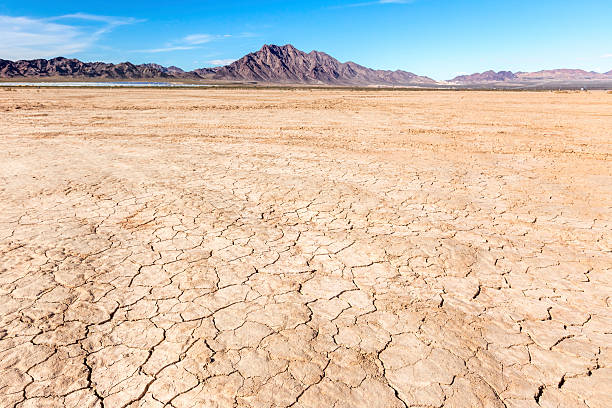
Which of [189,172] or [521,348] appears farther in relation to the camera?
[189,172]

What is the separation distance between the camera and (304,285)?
116 inches

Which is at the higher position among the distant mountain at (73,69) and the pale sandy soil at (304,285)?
the distant mountain at (73,69)

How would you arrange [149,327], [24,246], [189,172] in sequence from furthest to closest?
[189,172] → [24,246] → [149,327]

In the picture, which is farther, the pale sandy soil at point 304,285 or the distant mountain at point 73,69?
the distant mountain at point 73,69

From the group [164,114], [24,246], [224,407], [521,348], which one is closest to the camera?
[224,407]

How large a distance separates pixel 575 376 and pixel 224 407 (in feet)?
6.39

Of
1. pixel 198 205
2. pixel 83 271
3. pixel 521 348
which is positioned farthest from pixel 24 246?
pixel 521 348

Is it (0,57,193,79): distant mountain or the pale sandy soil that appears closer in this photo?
the pale sandy soil

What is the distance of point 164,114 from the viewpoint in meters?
14.8

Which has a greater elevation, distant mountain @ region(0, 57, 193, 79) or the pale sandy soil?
distant mountain @ region(0, 57, 193, 79)

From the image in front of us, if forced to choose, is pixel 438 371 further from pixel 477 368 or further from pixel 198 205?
pixel 198 205

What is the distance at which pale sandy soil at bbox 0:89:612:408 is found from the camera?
2.00 meters

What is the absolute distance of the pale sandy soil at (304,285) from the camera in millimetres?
2004

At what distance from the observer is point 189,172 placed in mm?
6125
